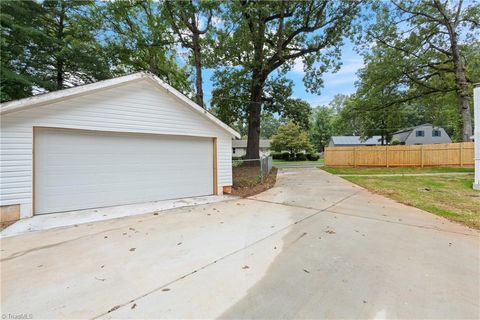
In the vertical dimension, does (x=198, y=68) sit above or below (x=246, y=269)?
above

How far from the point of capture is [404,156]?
54.1 feet

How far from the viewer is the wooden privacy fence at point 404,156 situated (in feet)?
49.9

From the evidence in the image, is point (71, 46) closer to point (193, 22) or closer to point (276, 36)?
point (193, 22)

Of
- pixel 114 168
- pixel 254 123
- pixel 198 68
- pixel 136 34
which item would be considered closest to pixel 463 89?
pixel 254 123

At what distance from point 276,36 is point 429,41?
11191 millimetres

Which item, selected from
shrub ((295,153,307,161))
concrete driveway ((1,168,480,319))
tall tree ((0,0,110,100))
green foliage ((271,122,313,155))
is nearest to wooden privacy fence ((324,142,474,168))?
concrete driveway ((1,168,480,319))

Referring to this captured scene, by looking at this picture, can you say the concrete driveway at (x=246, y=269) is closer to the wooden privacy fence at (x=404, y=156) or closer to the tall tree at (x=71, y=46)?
the tall tree at (x=71, y=46)

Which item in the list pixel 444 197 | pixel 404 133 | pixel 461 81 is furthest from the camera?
pixel 404 133

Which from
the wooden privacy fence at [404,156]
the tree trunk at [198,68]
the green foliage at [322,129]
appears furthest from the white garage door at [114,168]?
the green foliage at [322,129]

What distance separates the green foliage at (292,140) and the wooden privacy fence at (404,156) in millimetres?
14884

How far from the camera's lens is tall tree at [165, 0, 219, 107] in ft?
34.0

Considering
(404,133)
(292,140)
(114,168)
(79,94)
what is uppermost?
(404,133)

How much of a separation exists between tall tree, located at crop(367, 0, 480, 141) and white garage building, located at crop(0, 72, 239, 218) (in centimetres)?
1536

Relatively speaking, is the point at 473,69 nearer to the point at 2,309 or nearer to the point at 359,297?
the point at 359,297
